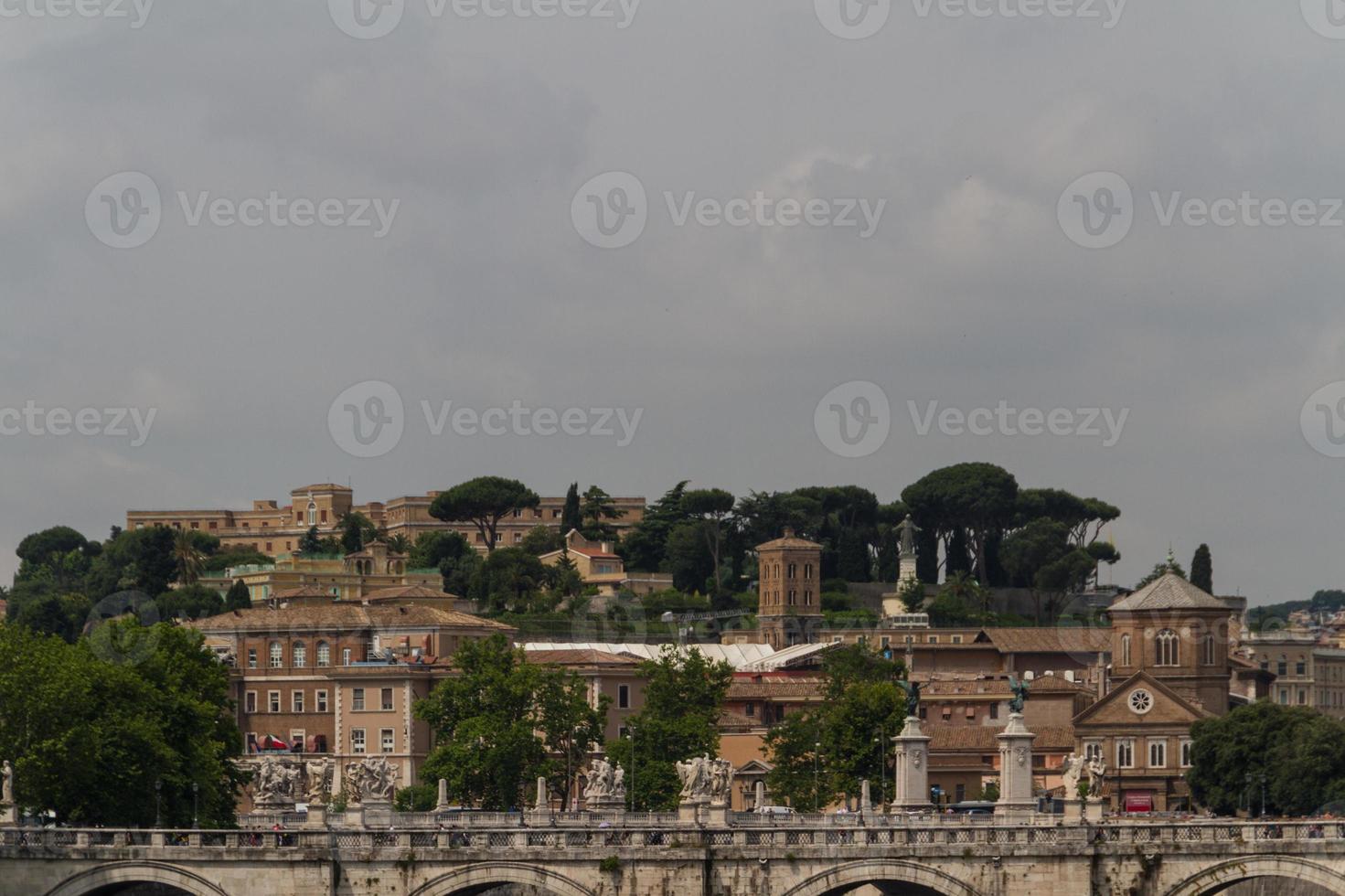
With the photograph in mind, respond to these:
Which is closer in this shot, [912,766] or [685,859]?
[685,859]

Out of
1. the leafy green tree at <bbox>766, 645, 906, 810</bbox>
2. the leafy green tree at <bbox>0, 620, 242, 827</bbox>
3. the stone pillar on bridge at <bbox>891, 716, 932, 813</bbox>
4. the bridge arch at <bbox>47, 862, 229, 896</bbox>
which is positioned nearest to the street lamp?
the leafy green tree at <bbox>766, 645, 906, 810</bbox>

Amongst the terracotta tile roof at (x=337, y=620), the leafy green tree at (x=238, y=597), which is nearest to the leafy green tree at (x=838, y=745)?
the terracotta tile roof at (x=337, y=620)

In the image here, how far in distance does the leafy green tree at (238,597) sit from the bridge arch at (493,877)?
107347 mm

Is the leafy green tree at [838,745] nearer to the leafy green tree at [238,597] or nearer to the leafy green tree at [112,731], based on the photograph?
the leafy green tree at [112,731]

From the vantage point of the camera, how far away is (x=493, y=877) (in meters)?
65.6

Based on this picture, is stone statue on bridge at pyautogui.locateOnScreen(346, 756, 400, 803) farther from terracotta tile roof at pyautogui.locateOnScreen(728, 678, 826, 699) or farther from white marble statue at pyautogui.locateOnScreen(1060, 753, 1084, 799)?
terracotta tile roof at pyautogui.locateOnScreen(728, 678, 826, 699)

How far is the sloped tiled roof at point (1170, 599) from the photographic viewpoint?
13862 centimetres

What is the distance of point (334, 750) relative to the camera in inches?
5172

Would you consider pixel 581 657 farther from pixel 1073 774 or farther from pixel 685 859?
pixel 685 859

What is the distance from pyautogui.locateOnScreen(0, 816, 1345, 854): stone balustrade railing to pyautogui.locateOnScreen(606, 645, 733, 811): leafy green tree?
3331 cm

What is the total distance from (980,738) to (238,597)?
2506 inches

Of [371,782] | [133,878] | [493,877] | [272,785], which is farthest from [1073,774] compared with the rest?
[133,878]

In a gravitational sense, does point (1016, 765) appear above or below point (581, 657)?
below

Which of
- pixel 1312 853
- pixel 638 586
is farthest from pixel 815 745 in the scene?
pixel 638 586
